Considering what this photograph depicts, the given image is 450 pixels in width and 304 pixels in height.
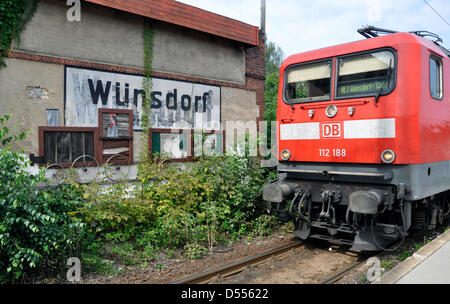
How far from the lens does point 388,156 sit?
5.11 m

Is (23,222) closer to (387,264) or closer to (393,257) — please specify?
(387,264)

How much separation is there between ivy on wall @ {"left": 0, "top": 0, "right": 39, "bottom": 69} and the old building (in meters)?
0.11

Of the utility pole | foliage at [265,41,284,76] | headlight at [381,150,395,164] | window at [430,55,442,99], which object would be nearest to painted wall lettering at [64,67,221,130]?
the utility pole

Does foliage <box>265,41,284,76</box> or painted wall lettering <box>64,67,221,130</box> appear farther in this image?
foliage <box>265,41,284,76</box>

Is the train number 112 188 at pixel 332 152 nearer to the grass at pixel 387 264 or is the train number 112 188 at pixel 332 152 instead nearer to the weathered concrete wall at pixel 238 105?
the grass at pixel 387 264

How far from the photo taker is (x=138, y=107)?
782cm

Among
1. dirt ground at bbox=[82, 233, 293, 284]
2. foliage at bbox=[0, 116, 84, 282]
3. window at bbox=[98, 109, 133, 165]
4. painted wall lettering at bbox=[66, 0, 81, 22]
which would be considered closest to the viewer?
foliage at bbox=[0, 116, 84, 282]

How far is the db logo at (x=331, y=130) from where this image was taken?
226 inches

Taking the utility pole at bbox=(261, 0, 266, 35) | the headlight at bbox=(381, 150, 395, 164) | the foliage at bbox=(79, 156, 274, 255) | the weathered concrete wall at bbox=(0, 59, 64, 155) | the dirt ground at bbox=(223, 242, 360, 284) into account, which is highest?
the utility pole at bbox=(261, 0, 266, 35)

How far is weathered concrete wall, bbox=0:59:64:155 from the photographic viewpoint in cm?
620

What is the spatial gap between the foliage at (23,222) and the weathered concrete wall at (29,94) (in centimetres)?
174

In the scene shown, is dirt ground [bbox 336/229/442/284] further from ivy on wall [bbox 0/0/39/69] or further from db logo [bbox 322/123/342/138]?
ivy on wall [bbox 0/0/39/69]

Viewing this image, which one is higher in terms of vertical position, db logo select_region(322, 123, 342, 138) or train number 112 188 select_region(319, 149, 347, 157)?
db logo select_region(322, 123, 342, 138)
